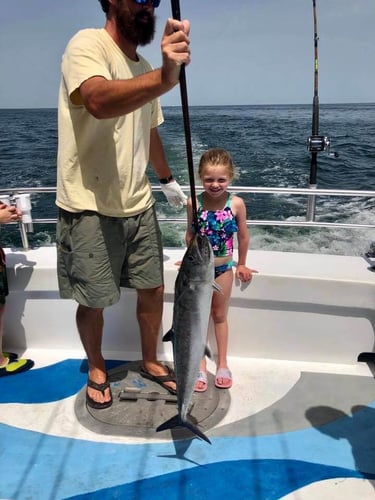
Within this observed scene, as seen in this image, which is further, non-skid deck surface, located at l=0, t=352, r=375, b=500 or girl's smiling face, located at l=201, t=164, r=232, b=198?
girl's smiling face, located at l=201, t=164, r=232, b=198

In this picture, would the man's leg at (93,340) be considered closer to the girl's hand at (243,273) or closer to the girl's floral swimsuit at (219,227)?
the girl's floral swimsuit at (219,227)

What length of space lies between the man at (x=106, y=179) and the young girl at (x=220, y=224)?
0.94 ft

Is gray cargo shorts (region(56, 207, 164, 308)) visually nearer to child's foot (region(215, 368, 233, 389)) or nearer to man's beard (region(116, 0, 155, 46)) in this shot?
child's foot (region(215, 368, 233, 389))

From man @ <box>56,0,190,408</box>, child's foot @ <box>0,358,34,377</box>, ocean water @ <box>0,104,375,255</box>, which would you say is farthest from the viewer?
ocean water @ <box>0,104,375,255</box>

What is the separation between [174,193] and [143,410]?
4.33 ft

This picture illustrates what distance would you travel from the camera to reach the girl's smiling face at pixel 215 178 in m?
2.45

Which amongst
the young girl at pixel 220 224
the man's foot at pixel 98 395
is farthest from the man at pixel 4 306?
the young girl at pixel 220 224

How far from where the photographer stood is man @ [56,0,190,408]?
1.78 meters

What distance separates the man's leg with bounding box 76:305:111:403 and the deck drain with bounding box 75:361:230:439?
8cm

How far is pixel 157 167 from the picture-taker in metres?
2.72

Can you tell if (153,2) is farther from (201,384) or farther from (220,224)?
(201,384)

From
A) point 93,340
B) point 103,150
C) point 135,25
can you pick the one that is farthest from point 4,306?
point 135,25

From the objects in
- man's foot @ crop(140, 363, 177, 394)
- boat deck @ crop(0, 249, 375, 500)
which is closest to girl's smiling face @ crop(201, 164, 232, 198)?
boat deck @ crop(0, 249, 375, 500)

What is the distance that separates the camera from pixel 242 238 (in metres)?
2.62
